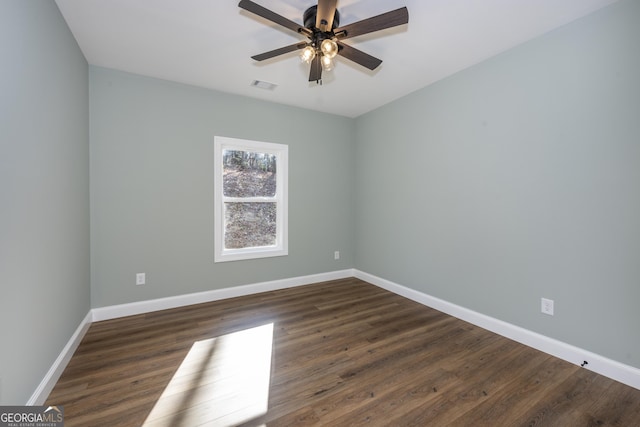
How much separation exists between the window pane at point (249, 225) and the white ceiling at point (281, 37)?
5.03ft

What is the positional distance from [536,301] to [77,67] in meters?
4.52

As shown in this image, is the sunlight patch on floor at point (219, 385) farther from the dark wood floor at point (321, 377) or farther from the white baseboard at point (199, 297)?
the white baseboard at point (199, 297)

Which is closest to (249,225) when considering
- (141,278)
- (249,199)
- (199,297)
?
(249,199)

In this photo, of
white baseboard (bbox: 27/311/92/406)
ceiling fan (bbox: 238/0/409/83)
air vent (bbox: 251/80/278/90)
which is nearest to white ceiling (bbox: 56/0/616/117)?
air vent (bbox: 251/80/278/90)

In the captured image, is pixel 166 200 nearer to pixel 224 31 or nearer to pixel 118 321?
pixel 118 321

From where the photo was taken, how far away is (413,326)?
2709mm

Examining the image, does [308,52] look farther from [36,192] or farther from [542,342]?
[542,342]

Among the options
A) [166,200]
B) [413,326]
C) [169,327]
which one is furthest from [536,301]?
[166,200]

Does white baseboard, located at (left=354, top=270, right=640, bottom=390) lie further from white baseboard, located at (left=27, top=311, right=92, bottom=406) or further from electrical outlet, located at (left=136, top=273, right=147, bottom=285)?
white baseboard, located at (left=27, top=311, right=92, bottom=406)

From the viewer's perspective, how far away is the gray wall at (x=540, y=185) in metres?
1.86

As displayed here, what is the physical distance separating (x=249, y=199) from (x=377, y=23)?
2.57 m

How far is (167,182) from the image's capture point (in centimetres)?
310

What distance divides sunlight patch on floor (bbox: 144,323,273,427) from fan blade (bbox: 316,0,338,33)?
2.42 meters

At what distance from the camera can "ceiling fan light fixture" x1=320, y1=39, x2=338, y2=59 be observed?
73.2 inches
